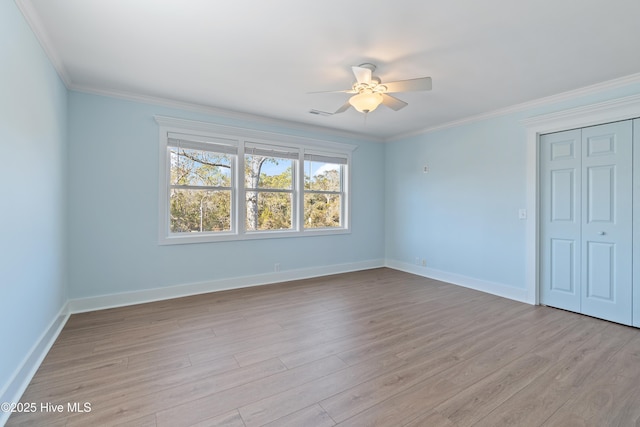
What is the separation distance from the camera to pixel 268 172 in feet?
15.4

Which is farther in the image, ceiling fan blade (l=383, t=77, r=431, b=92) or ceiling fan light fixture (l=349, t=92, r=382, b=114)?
ceiling fan light fixture (l=349, t=92, r=382, b=114)

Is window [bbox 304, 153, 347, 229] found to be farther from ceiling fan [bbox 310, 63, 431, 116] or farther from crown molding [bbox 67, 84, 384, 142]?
ceiling fan [bbox 310, 63, 431, 116]

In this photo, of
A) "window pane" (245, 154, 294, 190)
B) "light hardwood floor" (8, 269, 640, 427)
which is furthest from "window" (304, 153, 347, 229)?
"light hardwood floor" (8, 269, 640, 427)

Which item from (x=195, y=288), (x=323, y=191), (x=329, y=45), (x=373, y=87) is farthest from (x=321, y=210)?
(x=329, y=45)

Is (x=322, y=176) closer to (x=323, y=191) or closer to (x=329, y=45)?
(x=323, y=191)

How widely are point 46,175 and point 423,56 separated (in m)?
3.51

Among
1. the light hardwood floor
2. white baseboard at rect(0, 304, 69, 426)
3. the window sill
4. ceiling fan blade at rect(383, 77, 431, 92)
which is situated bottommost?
the light hardwood floor

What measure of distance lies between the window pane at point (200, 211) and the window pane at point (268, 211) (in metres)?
0.36

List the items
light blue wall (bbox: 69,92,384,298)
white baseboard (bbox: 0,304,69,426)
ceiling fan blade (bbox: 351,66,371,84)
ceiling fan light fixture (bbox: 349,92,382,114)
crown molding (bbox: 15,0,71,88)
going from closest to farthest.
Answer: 1. white baseboard (bbox: 0,304,69,426)
2. crown molding (bbox: 15,0,71,88)
3. ceiling fan blade (bbox: 351,66,371,84)
4. ceiling fan light fixture (bbox: 349,92,382,114)
5. light blue wall (bbox: 69,92,384,298)

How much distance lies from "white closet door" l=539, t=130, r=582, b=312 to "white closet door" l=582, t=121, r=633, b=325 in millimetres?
76

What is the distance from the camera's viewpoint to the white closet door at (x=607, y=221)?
3.08 metres

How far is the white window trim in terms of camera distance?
12.4 feet

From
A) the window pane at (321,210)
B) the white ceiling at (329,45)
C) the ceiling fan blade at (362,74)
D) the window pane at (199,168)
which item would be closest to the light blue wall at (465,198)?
the white ceiling at (329,45)

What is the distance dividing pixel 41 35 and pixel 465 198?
5.18m
